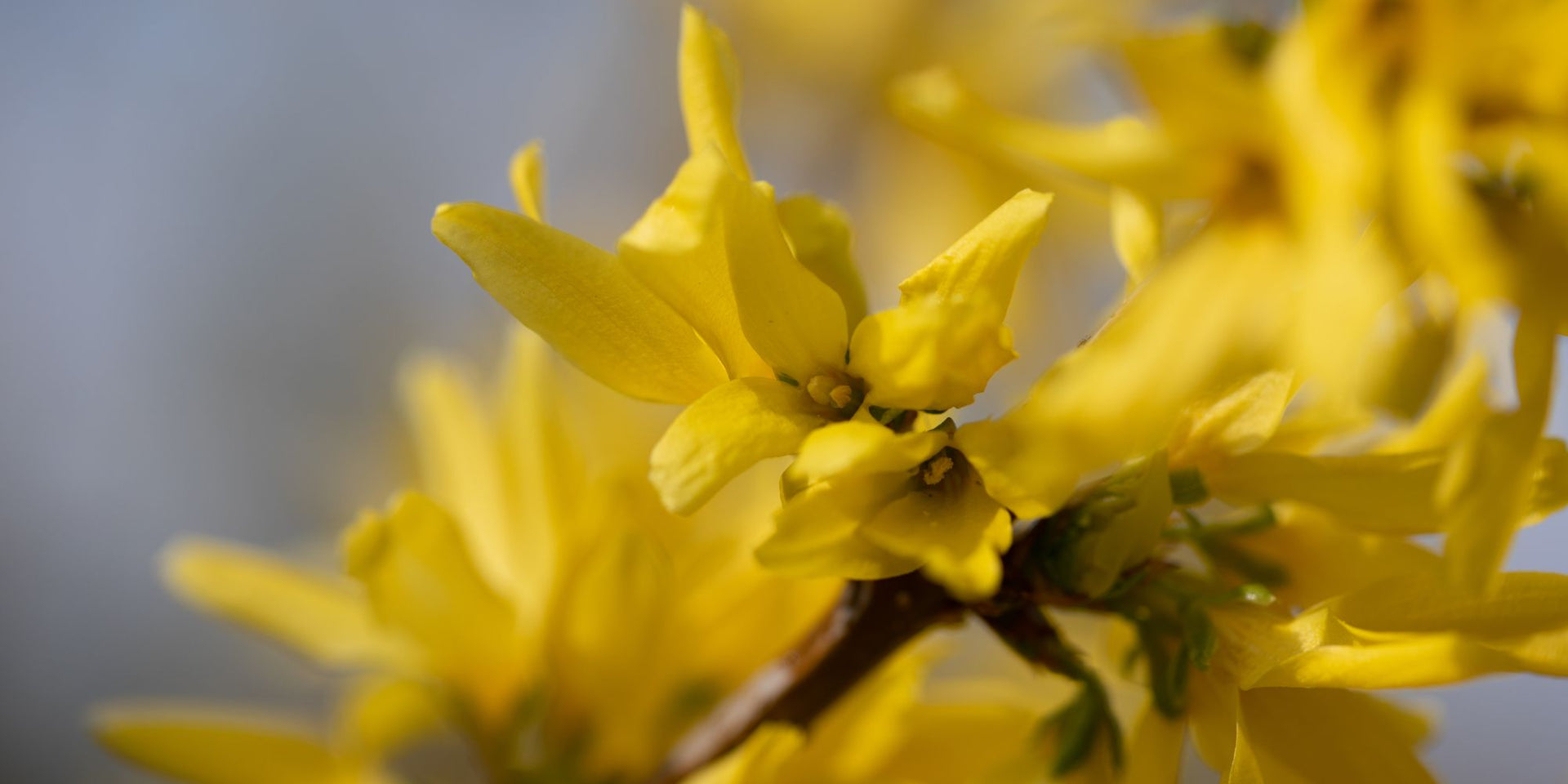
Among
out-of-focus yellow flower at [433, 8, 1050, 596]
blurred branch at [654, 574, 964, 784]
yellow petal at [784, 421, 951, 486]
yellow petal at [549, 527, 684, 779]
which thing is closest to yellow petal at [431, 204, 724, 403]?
out-of-focus yellow flower at [433, 8, 1050, 596]

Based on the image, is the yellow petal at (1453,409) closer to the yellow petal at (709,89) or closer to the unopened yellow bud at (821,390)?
the unopened yellow bud at (821,390)

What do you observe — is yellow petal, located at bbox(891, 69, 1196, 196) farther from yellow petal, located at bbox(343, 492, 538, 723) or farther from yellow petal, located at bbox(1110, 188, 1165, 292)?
yellow petal, located at bbox(343, 492, 538, 723)

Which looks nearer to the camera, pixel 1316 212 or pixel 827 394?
pixel 1316 212

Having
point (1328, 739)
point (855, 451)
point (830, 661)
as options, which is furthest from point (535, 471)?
point (1328, 739)

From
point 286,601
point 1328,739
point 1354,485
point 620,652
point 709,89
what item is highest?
point 709,89

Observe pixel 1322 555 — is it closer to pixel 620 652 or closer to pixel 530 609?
pixel 620 652

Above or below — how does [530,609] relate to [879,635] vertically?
above
